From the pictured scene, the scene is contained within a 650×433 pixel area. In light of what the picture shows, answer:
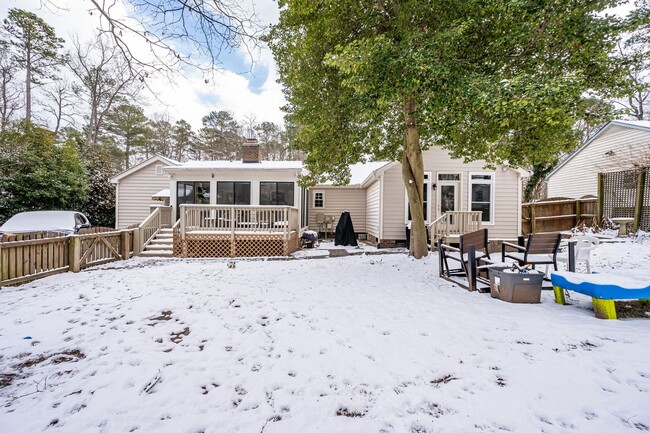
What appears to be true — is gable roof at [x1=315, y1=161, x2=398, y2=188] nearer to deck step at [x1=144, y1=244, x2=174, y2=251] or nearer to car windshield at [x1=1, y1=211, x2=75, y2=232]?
deck step at [x1=144, y1=244, x2=174, y2=251]

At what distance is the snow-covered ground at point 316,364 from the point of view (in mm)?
1872

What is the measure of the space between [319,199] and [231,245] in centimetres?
632

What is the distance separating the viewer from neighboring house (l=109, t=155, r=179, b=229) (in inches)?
563

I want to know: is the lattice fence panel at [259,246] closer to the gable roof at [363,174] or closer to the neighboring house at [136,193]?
the gable roof at [363,174]

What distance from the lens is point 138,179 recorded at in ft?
47.3

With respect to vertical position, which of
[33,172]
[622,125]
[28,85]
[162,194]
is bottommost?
[162,194]

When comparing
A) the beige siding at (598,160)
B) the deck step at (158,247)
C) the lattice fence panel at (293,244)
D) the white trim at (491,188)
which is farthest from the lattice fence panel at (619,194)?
the deck step at (158,247)

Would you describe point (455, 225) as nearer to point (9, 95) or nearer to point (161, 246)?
point (161, 246)

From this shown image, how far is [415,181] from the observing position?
7.48m

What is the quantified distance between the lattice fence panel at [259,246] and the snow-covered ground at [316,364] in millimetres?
4411

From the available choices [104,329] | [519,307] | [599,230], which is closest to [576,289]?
[519,307]

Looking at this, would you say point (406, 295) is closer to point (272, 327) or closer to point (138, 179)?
point (272, 327)

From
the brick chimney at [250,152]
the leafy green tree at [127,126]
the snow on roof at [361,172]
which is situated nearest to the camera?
the brick chimney at [250,152]

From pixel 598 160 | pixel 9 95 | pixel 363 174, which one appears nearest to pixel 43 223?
pixel 363 174
